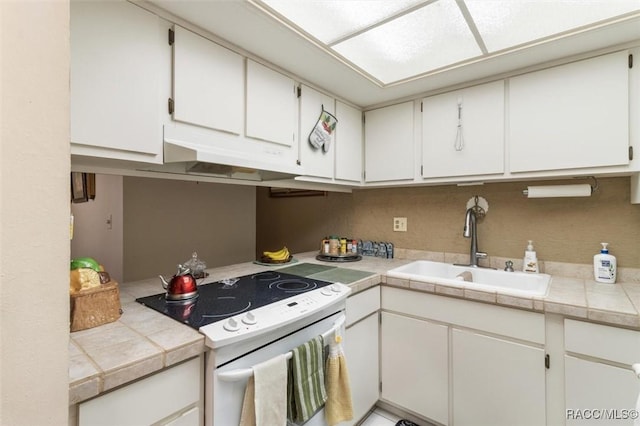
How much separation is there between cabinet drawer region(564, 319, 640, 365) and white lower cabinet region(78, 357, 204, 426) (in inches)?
58.1

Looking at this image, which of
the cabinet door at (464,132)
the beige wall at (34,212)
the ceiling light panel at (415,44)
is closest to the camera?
the beige wall at (34,212)

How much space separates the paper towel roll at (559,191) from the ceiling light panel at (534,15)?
2.51ft

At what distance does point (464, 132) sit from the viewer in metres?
1.78

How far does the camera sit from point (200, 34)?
1.26 meters

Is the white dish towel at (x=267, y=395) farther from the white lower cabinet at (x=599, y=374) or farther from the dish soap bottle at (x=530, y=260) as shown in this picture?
the dish soap bottle at (x=530, y=260)

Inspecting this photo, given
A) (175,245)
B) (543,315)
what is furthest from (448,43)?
(175,245)

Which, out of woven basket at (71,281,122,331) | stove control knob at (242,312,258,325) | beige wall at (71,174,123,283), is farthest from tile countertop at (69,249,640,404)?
beige wall at (71,174,123,283)

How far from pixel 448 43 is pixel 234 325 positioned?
1614mm

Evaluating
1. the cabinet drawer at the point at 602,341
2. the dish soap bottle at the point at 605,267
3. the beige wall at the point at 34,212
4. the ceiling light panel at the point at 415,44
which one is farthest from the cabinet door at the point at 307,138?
the dish soap bottle at the point at 605,267

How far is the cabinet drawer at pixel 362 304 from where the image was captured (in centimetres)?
153

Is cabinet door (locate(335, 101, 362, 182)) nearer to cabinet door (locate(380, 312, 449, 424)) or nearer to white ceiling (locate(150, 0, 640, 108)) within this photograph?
white ceiling (locate(150, 0, 640, 108))

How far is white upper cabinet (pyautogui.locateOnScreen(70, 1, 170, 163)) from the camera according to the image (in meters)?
0.95

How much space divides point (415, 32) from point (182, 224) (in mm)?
2981

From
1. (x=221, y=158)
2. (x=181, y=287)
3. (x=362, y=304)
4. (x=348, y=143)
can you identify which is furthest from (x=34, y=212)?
(x=348, y=143)
